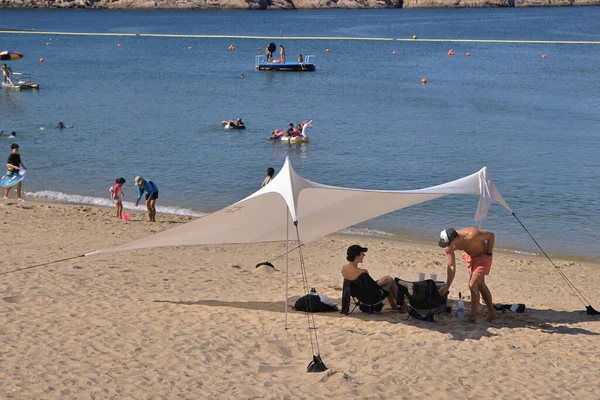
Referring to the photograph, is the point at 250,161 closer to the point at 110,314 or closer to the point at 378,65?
the point at 110,314

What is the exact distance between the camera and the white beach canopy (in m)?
10.6

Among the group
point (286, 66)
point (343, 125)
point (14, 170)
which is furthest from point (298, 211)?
point (286, 66)

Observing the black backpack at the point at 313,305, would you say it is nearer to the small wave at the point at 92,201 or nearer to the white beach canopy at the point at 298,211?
the white beach canopy at the point at 298,211

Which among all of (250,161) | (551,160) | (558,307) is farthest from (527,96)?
(558,307)

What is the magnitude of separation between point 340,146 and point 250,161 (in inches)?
153

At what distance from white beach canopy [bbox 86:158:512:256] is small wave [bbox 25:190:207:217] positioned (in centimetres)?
899

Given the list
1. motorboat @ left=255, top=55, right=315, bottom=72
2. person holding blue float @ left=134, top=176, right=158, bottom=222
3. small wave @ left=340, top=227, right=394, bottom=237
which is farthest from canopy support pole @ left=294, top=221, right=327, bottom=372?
motorboat @ left=255, top=55, right=315, bottom=72

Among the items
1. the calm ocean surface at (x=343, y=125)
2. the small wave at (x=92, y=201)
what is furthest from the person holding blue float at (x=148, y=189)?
the calm ocean surface at (x=343, y=125)

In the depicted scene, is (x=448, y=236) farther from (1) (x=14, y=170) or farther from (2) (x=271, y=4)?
(2) (x=271, y=4)

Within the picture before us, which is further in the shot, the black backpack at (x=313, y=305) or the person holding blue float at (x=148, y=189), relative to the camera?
the person holding blue float at (x=148, y=189)

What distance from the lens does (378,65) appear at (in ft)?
184

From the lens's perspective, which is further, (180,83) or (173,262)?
(180,83)

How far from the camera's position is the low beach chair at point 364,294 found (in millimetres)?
10477

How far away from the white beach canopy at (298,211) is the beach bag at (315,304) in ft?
2.56
